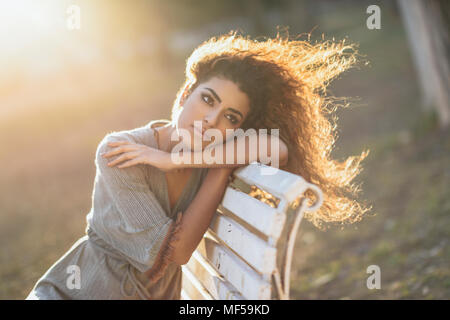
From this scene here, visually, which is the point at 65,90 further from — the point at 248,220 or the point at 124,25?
the point at 248,220

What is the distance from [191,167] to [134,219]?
36cm

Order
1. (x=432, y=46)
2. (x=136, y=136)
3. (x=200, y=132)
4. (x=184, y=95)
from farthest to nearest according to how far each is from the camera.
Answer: (x=432, y=46)
(x=184, y=95)
(x=136, y=136)
(x=200, y=132)

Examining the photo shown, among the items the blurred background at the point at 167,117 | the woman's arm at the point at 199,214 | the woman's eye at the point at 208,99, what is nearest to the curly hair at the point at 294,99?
the woman's eye at the point at 208,99

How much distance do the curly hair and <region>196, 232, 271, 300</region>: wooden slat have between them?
1.67ft

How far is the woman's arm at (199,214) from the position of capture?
2012 mm

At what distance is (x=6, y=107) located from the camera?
37.2ft

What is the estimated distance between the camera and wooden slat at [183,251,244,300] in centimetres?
182

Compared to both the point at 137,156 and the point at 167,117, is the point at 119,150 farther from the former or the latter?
the point at 167,117

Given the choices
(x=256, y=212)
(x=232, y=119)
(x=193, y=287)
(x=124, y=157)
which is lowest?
(x=193, y=287)

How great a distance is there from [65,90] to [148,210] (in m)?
11.5

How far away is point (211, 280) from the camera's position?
204 centimetres

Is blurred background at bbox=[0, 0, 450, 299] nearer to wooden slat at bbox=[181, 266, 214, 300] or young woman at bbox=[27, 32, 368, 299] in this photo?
young woman at bbox=[27, 32, 368, 299]

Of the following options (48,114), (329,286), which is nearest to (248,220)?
(329,286)

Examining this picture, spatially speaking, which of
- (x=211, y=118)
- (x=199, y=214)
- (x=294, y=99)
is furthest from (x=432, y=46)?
(x=199, y=214)
